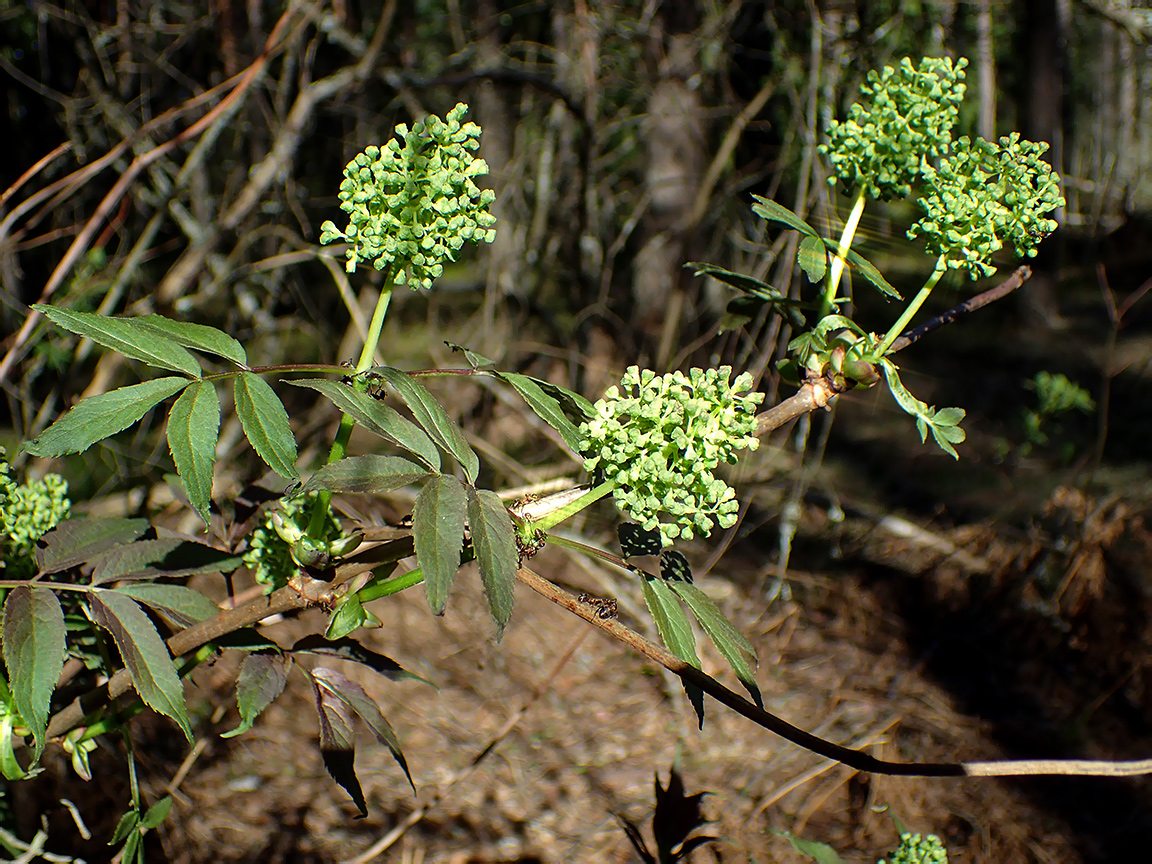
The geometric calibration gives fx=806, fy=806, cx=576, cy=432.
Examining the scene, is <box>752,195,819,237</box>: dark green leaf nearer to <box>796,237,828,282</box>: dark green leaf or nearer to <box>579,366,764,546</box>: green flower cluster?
<box>796,237,828,282</box>: dark green leaf

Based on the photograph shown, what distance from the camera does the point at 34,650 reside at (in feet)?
2.57

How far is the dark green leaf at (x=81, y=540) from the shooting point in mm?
948

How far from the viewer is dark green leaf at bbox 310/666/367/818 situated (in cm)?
89

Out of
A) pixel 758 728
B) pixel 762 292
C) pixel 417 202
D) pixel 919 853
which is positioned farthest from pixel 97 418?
pixel 758 728

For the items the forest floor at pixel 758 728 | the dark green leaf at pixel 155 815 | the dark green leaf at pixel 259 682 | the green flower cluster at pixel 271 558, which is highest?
the green flower cluster at pixel 271 558

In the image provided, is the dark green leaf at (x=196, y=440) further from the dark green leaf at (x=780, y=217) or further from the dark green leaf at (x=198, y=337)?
the dark green leaf at (x=780, y=217)

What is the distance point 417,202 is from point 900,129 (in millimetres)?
561

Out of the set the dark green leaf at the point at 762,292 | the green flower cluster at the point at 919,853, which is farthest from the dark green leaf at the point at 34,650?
the green flower cluster at the point at 919,853

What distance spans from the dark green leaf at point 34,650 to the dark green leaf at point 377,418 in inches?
15.0

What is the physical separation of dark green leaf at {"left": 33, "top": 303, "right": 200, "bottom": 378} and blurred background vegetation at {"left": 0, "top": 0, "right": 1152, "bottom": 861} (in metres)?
1.55

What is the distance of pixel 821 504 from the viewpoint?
4520mm

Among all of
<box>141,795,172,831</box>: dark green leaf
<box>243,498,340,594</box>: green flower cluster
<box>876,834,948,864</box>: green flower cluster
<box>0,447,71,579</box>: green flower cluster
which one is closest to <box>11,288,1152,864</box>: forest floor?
<box>876,834,948,864</box>: green flower cluster

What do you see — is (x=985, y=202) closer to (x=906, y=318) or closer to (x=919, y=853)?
(x=906, y=318)

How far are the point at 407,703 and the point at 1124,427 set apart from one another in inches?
201
